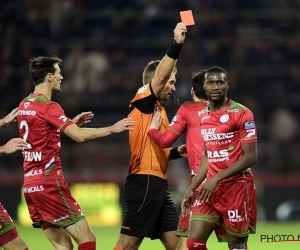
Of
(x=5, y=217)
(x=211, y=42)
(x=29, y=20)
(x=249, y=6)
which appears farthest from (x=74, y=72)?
(x=5, y=217)

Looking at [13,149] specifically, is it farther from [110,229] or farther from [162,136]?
[110,229]

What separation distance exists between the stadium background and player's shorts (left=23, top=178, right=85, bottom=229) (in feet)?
26.9

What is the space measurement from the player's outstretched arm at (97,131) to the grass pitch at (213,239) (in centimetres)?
372

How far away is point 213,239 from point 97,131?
6.20 m

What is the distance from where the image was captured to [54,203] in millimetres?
7395

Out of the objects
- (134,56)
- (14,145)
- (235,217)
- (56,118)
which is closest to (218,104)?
(235,217)

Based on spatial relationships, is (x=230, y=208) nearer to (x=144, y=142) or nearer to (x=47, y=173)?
(x=144, y=142)

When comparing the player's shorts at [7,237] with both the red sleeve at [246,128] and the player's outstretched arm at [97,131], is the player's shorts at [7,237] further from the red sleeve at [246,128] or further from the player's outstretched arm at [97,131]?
the red sleeve at [246,128]

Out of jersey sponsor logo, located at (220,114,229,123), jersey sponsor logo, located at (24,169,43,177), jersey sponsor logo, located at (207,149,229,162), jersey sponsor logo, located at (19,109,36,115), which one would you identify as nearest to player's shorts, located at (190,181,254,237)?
jersey sponsor logo, located at (207,149,229,162)

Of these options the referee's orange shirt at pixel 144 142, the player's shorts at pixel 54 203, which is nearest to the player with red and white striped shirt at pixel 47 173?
the player's shorts at pixel 54 203

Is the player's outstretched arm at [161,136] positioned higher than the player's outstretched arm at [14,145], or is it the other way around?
the player's outstretched arm at [161,136]

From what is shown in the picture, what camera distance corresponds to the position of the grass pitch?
11.3 metres

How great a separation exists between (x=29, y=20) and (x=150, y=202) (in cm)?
1198

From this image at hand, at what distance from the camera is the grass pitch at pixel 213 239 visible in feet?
37.2
